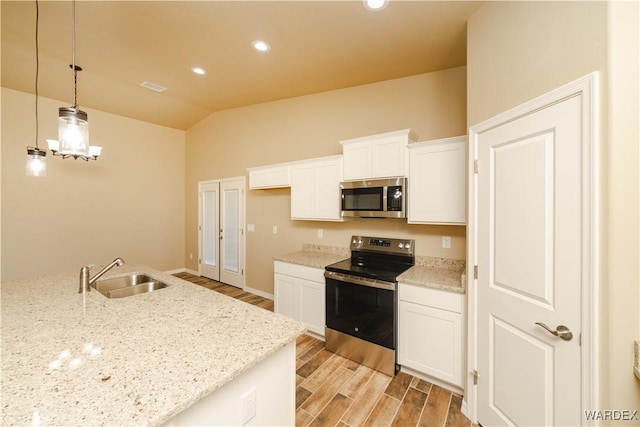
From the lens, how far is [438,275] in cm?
236

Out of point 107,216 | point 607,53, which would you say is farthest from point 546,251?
point 107,216

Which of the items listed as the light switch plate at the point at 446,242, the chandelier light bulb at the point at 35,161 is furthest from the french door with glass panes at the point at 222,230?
the light switch plate at the point at 446,242

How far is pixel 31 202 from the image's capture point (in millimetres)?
3992

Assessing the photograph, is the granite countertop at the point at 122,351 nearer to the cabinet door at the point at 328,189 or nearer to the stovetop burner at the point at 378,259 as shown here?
the stovetop burner at the point at 378,259

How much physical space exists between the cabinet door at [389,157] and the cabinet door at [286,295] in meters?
1.57

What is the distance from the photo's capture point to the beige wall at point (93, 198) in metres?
3.86

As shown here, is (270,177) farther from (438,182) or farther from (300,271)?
(438,182)

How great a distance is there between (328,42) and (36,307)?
2.90 meters

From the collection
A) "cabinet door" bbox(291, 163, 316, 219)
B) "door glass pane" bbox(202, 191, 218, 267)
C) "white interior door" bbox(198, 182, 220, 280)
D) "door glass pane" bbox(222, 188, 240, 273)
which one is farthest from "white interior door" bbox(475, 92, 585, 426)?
"door glass pane" bbox(202, 191, 218, 267)

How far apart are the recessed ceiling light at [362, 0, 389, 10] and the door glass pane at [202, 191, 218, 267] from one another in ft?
14.1

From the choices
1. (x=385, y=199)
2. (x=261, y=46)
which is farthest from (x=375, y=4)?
(x=385, y=199)

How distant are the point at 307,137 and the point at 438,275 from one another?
2.52 meters

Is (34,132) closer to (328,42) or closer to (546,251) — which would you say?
(328,42)

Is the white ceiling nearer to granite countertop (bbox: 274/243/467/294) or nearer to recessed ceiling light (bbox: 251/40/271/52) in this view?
recessed ceiling light (bbox: 251/40/271/52)
